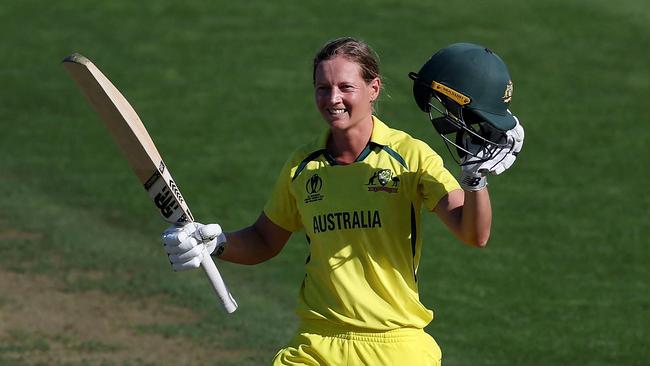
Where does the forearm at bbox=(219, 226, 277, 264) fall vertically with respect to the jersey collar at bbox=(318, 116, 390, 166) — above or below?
below

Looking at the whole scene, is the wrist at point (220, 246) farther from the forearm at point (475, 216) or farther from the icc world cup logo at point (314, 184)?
the forearm at point (475, 216)

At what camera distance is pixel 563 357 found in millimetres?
10211

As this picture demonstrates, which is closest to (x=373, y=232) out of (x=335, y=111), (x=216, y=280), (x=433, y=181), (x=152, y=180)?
(x=433, y=181)

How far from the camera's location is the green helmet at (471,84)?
5.52m

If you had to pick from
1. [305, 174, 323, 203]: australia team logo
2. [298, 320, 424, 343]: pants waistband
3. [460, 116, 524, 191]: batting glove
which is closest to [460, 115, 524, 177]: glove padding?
[460, 116, 524, 191]: batting glove

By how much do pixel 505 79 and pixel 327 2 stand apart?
12932mm

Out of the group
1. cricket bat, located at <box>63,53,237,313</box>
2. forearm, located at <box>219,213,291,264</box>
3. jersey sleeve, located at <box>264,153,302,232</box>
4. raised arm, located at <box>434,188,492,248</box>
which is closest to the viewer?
raised arm, located at <box>434,188,492,248</box>

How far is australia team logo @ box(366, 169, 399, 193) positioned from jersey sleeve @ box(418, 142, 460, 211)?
4.7 inches

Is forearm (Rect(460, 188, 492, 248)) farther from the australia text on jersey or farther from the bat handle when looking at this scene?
the bat handle

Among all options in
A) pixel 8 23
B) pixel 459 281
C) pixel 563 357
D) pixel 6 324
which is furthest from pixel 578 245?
pixel 8 23

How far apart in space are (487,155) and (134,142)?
1719 mm

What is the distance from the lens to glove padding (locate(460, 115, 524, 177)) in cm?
545

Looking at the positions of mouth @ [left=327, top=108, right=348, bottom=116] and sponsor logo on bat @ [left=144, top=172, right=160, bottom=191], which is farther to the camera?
sponsor logo on bat @ [left=144, top=172, right=160, bottom=191]

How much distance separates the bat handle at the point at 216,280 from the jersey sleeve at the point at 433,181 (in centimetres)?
105
